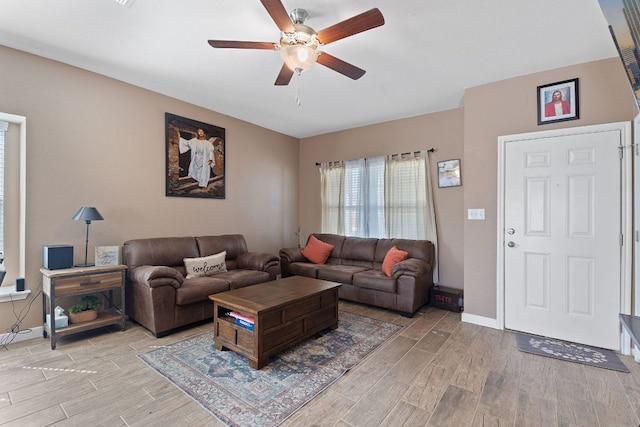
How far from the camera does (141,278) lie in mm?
2945

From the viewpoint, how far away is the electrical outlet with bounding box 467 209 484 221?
334 cm

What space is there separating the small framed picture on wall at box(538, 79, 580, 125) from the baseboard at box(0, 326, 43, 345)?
5459 millimetres

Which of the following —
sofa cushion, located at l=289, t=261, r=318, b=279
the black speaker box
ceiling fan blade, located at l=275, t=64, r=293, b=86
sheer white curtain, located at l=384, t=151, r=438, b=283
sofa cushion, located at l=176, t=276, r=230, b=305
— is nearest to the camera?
ceiling fan blade, located at l=275, t=64, r=293, b=86

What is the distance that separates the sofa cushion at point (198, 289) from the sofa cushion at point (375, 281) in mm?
1678

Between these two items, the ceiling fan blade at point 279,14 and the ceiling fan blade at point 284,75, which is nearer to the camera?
the ceiling fan blade at point 279,14

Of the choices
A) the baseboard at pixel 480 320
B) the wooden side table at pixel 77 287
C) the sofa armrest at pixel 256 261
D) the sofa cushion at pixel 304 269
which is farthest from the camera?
the sofa cushion at pixel 304 269

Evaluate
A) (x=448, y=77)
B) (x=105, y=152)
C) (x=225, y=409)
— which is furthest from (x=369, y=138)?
(x=225, y=409)

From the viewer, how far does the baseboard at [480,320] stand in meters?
3.23

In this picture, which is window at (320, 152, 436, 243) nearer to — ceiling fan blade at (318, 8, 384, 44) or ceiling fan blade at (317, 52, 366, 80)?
ceiling fan blade at (317, 52, 366, 80)

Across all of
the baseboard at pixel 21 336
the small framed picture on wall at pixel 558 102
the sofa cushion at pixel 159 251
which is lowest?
the baseboard at pixel 21 336

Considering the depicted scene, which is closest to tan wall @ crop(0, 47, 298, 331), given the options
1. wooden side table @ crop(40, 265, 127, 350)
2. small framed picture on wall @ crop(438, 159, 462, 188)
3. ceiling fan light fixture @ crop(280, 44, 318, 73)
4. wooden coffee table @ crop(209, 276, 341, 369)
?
wooden side table @ crop(40, 265, 127, 350)

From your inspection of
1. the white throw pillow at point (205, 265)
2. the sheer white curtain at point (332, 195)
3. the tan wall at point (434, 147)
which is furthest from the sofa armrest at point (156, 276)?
the tan wall at point (434, 147)

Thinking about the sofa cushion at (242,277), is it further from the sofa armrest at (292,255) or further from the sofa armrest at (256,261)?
the sofa armrest at (292,255)

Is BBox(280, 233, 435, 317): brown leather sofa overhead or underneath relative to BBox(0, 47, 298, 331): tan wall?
underneath
